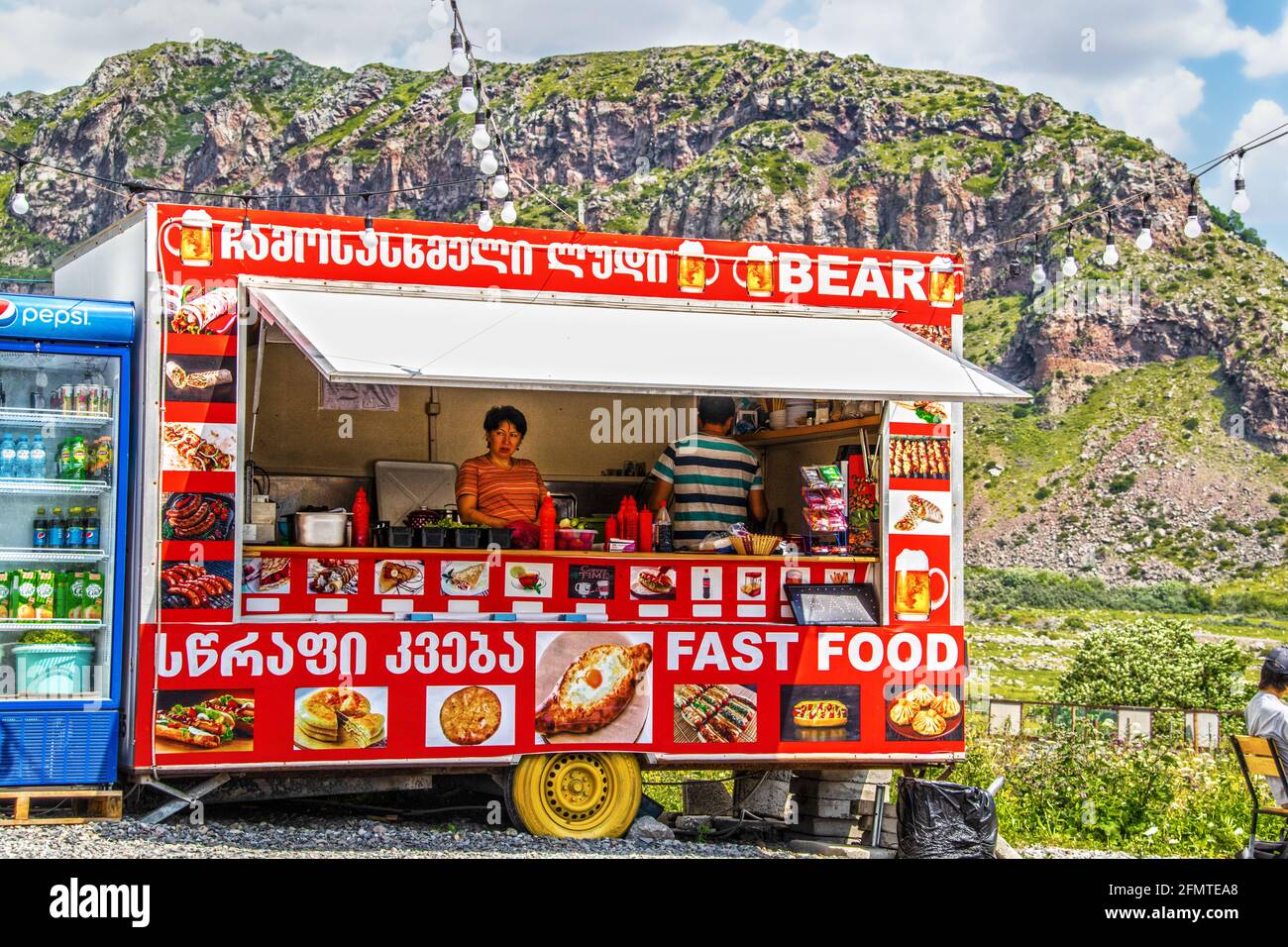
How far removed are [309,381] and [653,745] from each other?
3651 millimetres

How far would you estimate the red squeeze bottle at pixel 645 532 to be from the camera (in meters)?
8.25

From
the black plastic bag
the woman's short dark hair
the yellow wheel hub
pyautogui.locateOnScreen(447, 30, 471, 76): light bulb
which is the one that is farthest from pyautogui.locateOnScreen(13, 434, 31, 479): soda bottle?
the black plastic bag

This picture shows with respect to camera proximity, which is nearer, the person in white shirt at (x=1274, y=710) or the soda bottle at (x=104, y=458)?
the person in white shirt at (x=1274, y=710)

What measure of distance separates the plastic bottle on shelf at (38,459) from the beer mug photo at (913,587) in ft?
15.0

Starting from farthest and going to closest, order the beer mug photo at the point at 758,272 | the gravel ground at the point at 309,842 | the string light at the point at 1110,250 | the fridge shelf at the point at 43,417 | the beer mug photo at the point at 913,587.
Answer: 1. the string light at the point at 1110,250
2. the beer mug photo at the point at 758,272
3. the beer mug photo at the point at 913,587
4. the fridge shelf at the point at 43,417
5. the gravel ground at the point at 309,842

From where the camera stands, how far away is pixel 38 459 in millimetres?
7582

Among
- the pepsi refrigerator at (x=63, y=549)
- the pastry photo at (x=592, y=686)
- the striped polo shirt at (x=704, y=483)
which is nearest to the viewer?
the pepsi refrigerator at (x=63, y=549)

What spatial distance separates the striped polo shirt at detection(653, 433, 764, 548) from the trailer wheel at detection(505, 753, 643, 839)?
1371mm

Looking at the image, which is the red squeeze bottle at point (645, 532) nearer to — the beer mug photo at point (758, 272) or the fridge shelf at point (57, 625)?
the beer mug photo at point (758, 272)

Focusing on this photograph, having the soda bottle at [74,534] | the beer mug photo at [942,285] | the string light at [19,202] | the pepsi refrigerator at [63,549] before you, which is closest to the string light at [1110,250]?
the beer mug photo at [942,285]

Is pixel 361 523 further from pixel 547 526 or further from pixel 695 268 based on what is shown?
pixel 695 268

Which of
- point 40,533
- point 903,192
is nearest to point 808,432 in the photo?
point 40,533
